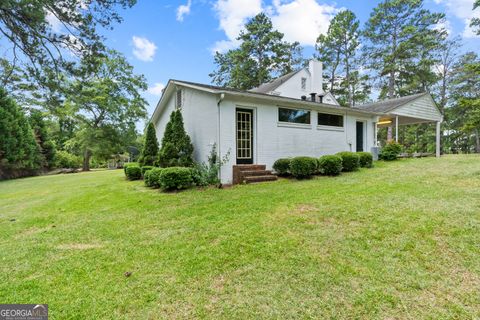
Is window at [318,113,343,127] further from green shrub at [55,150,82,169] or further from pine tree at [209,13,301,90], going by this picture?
green shrub at [55,150,82,169]

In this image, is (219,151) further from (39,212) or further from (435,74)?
(435,74)

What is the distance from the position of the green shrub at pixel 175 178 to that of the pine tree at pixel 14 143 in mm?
17302

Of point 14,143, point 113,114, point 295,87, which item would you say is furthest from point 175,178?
point 113,114

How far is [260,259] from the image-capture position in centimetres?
287

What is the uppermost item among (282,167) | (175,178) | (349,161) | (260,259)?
(349,161)

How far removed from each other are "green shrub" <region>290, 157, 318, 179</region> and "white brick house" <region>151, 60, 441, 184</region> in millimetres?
1108

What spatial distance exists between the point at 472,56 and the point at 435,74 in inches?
111

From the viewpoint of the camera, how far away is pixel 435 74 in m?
21.9

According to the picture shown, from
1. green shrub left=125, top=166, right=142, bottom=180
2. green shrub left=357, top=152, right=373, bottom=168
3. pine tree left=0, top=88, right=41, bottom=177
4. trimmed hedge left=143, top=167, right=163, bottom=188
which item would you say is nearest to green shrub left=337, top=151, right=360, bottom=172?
green shrub left=357, top=152, right=373, bottom=168

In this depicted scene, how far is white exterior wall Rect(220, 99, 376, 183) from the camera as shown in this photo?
8.30m

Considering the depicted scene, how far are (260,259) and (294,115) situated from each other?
7926 mm

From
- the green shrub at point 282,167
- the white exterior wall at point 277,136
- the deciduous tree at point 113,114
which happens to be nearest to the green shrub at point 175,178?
the white exterior wall at point 277,136

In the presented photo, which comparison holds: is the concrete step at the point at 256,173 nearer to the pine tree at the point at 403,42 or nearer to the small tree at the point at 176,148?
the small tree at the point at 176,148

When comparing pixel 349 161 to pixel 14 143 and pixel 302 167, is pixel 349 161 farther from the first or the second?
pixel 14 143
